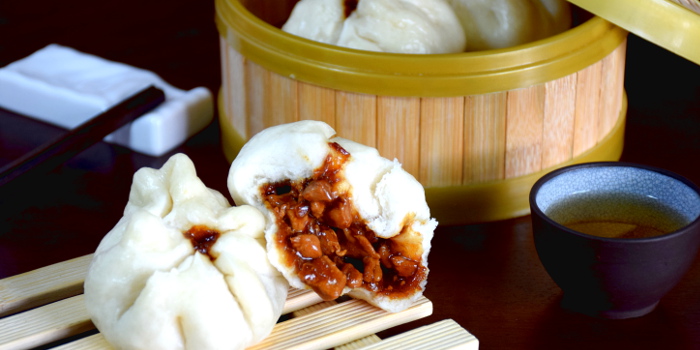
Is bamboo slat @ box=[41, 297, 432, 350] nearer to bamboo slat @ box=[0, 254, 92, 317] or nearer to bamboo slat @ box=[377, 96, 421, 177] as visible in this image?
bamboo slat @ box=[0, 254, 92, 317]

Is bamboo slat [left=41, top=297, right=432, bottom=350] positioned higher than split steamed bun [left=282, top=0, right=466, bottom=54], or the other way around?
split steamed bun [left=282, top=0, right=466, bottom=54]

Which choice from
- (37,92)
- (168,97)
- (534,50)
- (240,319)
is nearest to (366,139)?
(534,50)

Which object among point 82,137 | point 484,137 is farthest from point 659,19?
point 82,137

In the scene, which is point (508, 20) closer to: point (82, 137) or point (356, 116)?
point (356, 116)

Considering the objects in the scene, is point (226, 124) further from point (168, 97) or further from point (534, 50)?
point (534, 50)

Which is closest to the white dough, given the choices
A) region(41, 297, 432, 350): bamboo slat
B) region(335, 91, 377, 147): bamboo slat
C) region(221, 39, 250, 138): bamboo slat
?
region(335, 91, 377, 147): bamboo slat

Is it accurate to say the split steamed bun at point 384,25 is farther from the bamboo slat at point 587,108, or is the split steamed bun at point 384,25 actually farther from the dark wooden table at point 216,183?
the dark wooden table at point 216,183
